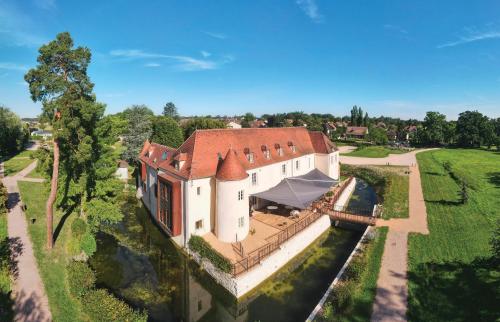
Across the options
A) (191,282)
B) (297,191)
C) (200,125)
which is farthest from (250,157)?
(200,125)

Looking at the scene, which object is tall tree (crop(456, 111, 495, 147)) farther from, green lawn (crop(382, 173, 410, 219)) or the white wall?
the white wall

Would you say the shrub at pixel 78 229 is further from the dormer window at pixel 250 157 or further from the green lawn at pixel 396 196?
the green lawn at pixel 396 196

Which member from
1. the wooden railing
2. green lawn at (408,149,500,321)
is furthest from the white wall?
green lawn at (408,149,500,321)

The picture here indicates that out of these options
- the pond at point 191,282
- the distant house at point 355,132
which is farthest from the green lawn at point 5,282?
the distant house at point 355,132

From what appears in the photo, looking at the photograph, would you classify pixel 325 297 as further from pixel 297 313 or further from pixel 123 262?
pixel 123 262

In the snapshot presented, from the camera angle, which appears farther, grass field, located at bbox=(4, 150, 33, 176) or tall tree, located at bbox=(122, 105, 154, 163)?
tall tree, located at bbox=(122, 105, 154, 163)

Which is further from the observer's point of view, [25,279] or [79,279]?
[79,279]

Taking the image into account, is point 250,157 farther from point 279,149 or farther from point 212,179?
point 279,149
